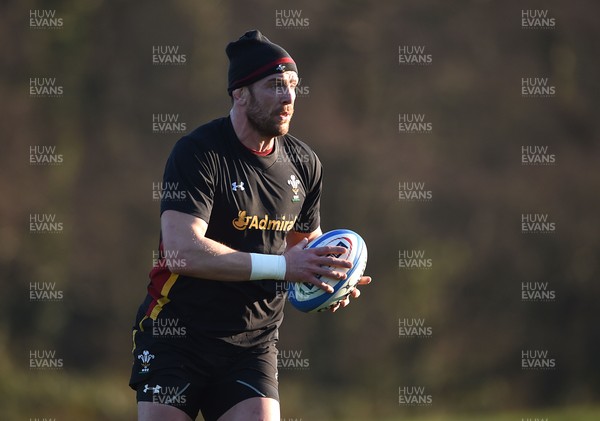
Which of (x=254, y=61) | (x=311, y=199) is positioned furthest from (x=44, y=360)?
(x=254, y=61)

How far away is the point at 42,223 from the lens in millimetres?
10672

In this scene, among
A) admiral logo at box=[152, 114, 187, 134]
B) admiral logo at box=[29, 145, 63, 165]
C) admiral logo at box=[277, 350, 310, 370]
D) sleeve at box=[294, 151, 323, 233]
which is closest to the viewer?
sleeve at box=[294, 151, 323, 233]

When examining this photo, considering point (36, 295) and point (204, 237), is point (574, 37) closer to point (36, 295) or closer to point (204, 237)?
point (36, 295)

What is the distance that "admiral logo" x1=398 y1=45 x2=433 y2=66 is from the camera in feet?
38.3

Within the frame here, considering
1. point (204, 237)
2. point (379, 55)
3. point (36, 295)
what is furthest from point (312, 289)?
point (379, 55)

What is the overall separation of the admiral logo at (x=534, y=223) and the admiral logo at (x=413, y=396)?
8.45 ft

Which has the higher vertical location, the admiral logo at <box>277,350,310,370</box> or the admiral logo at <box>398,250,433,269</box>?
the admiral logo at <box>398,250,433,269</box>

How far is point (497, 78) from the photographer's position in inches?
469

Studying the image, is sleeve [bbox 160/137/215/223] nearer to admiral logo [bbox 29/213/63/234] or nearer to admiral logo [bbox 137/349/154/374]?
admiral logo [bbox 137/349/154/374]

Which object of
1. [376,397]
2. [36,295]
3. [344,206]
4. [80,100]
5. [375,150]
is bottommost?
[376,397]

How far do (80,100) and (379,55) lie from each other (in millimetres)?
3939

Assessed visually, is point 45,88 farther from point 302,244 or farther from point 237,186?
point 302,244

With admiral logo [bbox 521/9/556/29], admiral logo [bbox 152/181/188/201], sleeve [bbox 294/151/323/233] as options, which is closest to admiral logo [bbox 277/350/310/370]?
admiral logo [bbox 521/9/556/29]

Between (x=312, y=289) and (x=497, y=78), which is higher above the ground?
(x=497, y=78)
